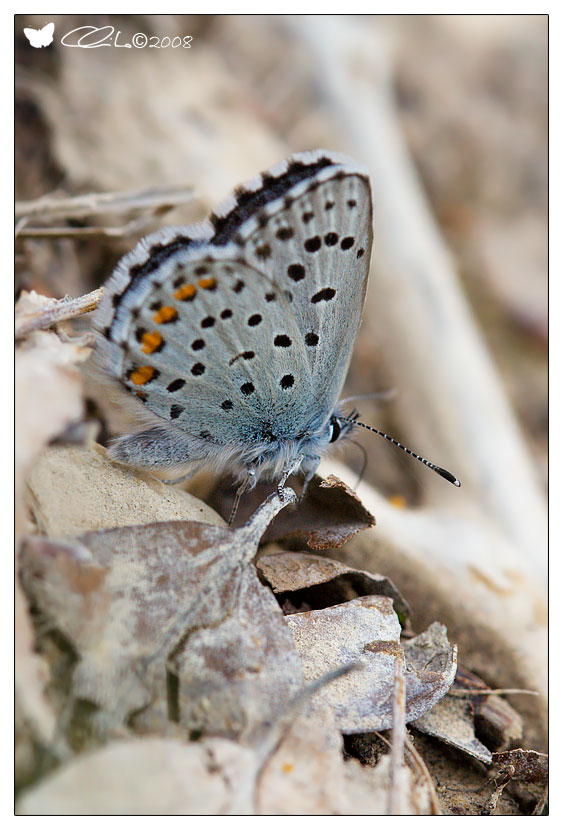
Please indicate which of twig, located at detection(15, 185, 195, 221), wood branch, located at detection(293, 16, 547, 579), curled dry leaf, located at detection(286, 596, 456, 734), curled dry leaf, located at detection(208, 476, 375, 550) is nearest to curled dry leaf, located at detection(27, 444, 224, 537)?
curled dry leaf, located at detection(208, 476, 375, 550)

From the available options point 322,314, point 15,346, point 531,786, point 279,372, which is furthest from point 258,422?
point 531,786

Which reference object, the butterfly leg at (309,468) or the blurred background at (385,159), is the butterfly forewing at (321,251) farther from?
the blurred background at (385,159)

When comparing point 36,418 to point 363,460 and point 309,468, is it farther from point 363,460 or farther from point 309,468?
point 363,460

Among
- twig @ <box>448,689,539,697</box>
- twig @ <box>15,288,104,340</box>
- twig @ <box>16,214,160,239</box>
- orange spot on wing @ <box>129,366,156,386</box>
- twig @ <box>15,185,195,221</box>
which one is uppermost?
twig @ <box>15,185,195,221</box>

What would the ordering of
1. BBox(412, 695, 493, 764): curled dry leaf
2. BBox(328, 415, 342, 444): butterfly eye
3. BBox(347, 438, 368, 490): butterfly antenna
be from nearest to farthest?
BBox(412, 695, 493, 764): curled dry leaf, BBox(328, 415, 342, 444): butterfly eye, BBox(347, 438, 368, 490): butterfly antenna

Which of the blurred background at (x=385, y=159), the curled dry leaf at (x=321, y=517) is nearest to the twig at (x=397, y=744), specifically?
the curled dry leaf at (x=321, y=517)

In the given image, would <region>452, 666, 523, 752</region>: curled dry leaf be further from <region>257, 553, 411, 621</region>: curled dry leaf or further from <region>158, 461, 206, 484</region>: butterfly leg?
<region>158, 461, 206, 484</region>: butterfly leg
